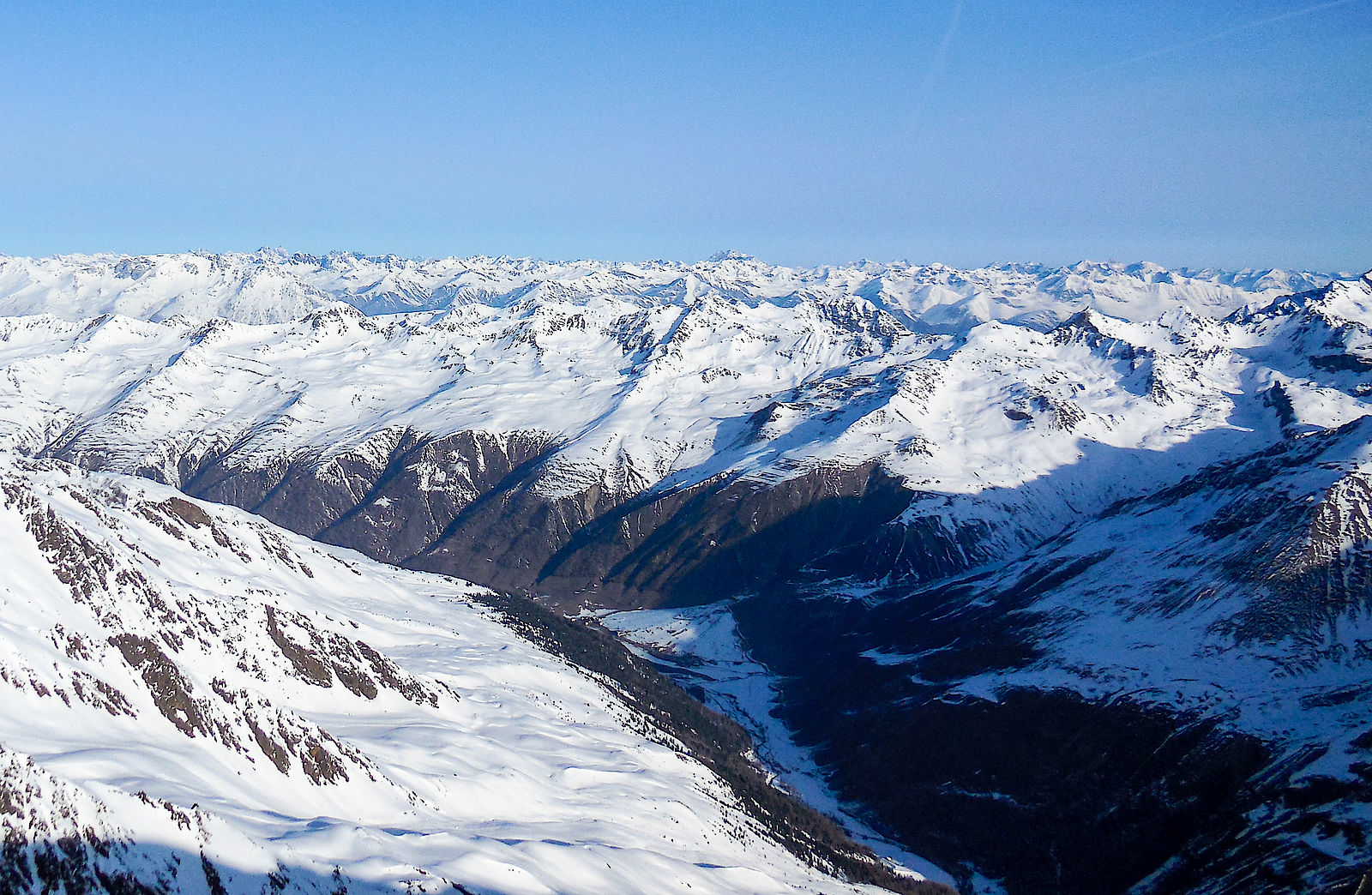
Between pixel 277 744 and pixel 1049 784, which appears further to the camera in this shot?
pixel 1049 784

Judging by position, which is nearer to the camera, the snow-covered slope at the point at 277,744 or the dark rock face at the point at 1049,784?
the snow-covered slope at the point at 277,744

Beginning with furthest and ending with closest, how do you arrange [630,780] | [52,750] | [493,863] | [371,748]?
1. [630,780]
2. [371,748]
3. [493,863]
4. [52,750]

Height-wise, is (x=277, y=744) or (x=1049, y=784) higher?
(x=277, y=744)

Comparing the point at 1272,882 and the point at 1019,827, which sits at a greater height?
the point at 1272,882

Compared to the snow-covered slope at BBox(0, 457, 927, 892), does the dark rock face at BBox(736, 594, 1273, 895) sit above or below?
below

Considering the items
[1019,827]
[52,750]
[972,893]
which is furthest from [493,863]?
[1019,827]

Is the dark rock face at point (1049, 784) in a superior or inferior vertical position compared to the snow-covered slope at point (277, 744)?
inferior

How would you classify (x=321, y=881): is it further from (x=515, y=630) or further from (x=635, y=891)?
(x=515, y=630)

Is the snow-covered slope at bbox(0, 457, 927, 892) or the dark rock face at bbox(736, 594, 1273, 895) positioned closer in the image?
the snow-covered slope at bbox(0, 457, 927, 892)
